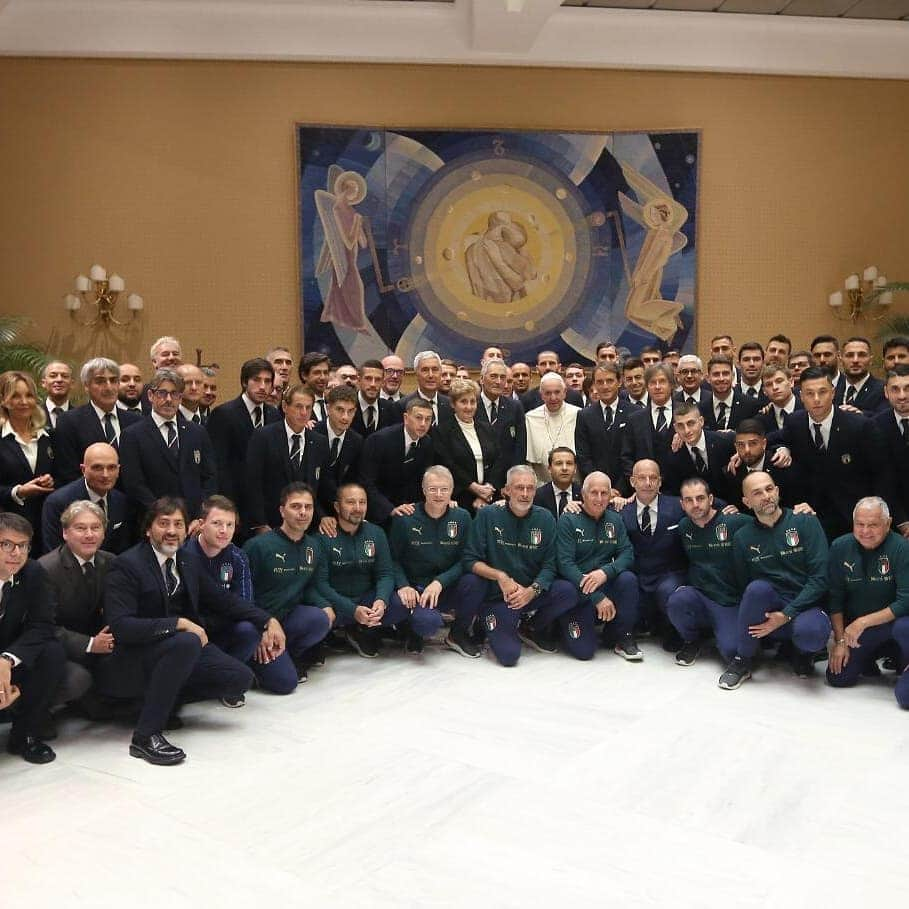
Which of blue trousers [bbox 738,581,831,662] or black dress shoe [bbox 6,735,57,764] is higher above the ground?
blue trousers [bbox 738,581,831,662]

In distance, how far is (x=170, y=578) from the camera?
5.44m

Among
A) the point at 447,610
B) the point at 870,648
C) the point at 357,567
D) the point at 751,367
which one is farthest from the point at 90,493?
the point at 751,367

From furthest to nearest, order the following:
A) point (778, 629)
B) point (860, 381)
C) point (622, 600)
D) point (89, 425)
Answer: point (860, 381)
point (622, 600)
point (778, 629)
point (89, 425)

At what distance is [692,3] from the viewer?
1167 centimetres

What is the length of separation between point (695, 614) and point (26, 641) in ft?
14.6

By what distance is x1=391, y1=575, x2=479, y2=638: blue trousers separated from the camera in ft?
22.2

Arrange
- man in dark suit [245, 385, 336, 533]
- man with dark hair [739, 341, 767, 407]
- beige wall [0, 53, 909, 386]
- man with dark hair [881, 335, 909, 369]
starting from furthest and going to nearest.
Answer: beige wall [0, 53, 909, 386], man with dark hair [739, 341, 767, 407], man with dark hair [881, 335, 909, 369], man in dark suit [245, 385, 336, 533]

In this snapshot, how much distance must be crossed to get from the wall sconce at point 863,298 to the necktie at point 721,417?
566 cm

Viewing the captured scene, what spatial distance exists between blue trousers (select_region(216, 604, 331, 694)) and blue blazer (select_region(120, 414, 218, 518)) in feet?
3.20

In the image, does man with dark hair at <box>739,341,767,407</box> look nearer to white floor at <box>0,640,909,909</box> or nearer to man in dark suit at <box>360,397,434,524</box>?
man in dark suit at <box>360,397,434,524</box>

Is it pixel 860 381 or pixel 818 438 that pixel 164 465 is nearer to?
pixel 818 438

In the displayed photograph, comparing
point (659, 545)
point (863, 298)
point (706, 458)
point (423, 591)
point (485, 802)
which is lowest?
point (485, 802)

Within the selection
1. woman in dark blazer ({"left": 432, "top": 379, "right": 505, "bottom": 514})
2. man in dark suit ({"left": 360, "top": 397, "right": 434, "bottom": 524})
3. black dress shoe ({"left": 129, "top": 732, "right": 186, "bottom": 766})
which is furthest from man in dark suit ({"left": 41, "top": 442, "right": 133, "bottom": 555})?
woman in dark blazer ({"left": 432, "top": 379, "right": 505, "bottom": 514})

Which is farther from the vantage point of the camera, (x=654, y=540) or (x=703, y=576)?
(x=654, y=540)
